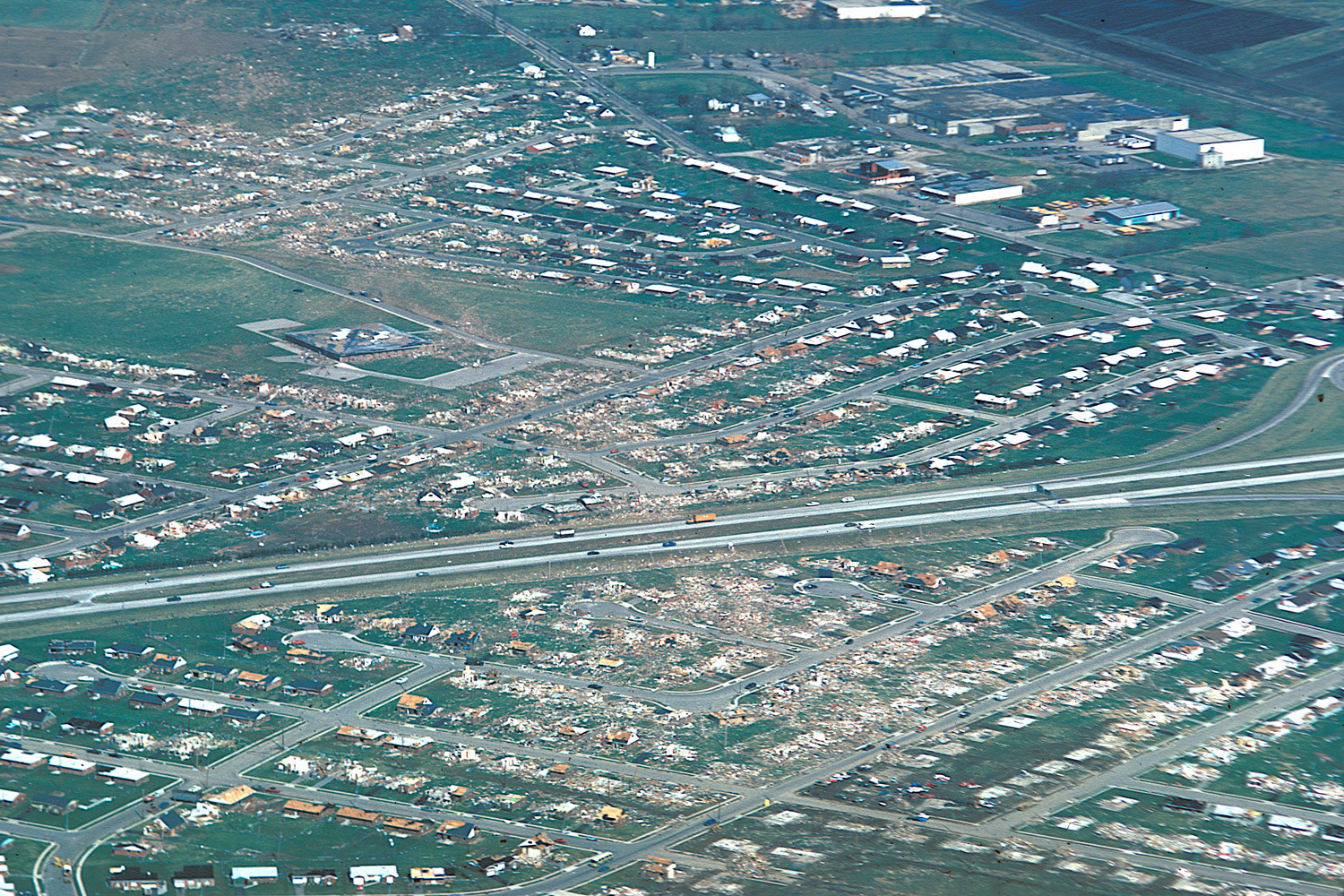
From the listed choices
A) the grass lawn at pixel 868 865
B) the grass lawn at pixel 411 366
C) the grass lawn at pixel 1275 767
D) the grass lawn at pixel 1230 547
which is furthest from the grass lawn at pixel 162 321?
the grass lawn at pixel 1275 767

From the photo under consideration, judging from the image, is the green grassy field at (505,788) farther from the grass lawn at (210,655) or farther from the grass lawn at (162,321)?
the grass lawn at (162,321)

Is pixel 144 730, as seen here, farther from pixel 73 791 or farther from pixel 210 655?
pixel 210 655

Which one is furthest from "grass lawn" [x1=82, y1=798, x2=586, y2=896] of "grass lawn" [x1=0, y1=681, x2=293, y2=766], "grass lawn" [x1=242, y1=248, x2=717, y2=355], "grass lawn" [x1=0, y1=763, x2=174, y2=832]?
"grass lawn" [x1=242, y1=248, x2=717, y2=355]

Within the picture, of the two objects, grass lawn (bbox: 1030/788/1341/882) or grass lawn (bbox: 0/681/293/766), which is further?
grass lawn (bbox: 0/681/293/766)

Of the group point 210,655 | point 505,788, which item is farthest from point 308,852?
point 210,655

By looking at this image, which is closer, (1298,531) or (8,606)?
(8,606)

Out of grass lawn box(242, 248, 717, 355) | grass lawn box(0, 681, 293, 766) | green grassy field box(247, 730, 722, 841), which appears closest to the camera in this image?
green grassy field box(247, 730, 722, 841)

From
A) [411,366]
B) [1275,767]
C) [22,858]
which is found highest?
[411,366]

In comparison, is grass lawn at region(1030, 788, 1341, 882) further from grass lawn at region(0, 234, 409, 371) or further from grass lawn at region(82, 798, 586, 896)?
grass lawn at region(0, 234, 409, 371)

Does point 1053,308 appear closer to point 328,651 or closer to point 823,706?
point 823,706

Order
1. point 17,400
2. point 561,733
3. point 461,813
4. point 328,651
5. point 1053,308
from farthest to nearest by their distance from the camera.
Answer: point 1053,308
point 17,400
point 328,651
point 561,733
point 461,813

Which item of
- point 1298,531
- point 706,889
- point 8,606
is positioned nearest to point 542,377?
point 8,606
